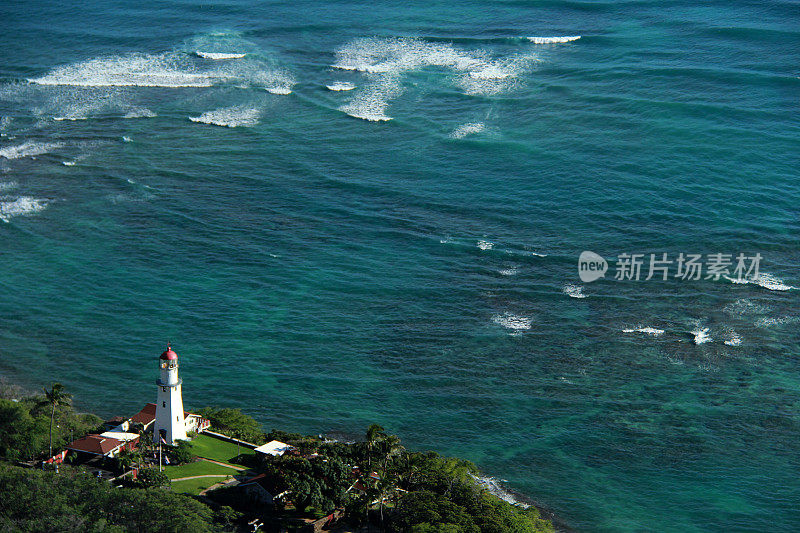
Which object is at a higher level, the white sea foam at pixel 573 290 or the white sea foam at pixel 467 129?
the white sea foam at pixel 467 129

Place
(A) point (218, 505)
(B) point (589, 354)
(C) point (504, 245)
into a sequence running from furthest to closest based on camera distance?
1. (C) point (504, 245)
2. (B) point (589, 354)
3. (A) point (218, 505)

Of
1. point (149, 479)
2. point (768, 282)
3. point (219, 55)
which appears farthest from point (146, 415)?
point (219, 55)

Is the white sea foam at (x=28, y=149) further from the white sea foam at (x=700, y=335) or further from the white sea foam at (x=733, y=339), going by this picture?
the white sea foam at (x=733, y=339)

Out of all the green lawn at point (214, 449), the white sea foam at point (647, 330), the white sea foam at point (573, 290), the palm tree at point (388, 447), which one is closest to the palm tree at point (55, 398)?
the green lawn at point (214, 449)

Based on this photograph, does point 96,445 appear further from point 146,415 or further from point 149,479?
point 149,479

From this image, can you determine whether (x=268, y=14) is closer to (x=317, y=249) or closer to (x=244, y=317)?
(x=317, y=249)

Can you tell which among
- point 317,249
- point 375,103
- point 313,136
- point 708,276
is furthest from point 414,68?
point 708,276

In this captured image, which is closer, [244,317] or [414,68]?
[244,317]
